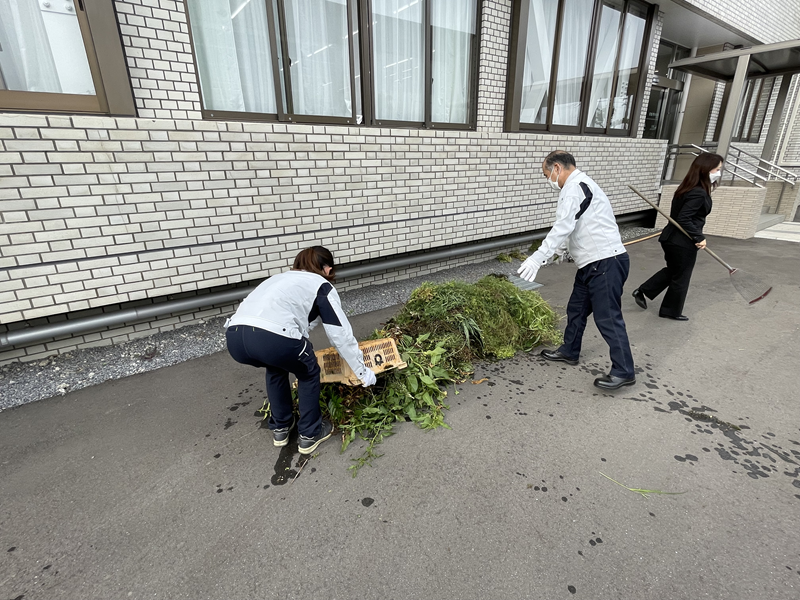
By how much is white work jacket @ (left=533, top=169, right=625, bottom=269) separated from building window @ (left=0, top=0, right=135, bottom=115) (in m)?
3.72

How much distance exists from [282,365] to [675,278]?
449 cm

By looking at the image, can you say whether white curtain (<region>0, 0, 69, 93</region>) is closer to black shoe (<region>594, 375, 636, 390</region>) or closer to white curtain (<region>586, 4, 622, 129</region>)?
black shoe (<region>594, 375, 636, 390</region>)

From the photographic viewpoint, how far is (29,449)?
2.64 m

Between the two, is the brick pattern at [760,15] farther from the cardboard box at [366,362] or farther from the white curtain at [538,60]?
the cardboard box at [366,362]

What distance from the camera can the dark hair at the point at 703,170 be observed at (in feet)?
13.0

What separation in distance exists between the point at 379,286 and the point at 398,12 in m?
3.50

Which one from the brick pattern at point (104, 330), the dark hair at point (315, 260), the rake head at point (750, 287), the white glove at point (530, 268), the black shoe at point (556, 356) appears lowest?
the rake head at point (750, 287)

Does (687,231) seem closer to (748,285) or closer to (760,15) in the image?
(748,285)

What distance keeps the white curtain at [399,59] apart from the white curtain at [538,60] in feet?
6.30

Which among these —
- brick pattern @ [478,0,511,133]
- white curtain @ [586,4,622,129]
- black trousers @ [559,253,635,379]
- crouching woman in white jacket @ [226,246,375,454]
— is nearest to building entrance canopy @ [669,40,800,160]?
white curtain @ [586,4,622,129]

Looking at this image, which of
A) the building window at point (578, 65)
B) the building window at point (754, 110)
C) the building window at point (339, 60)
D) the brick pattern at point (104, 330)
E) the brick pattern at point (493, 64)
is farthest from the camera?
the building window at point (754, 110)

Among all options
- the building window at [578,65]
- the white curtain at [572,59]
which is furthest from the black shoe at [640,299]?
the white curtain at [572,59]

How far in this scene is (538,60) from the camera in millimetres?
6426

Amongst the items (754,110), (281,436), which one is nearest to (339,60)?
(281,436)
